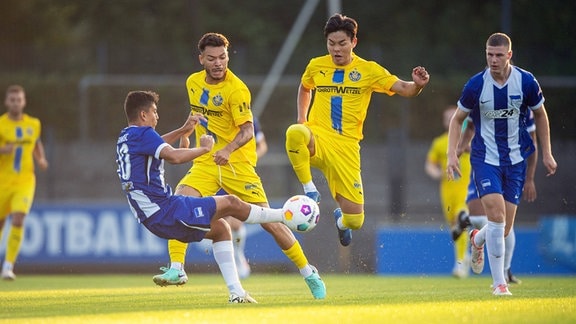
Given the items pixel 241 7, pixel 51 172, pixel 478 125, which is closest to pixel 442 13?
pixel 241 7

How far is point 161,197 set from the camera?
32.4 feet

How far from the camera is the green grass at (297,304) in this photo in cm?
855

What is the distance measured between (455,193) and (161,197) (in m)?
8.04

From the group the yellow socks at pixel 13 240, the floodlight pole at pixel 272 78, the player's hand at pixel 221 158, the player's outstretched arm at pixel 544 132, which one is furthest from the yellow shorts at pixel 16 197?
the floodlight pole at pixel 272 78

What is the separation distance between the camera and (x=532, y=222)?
21.7 meters

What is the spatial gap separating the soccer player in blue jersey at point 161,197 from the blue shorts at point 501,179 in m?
2.01

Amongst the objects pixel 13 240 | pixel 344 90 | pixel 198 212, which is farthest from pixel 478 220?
pixel 13 240

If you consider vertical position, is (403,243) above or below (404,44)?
below

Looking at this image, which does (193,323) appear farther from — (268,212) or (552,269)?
(552,269)

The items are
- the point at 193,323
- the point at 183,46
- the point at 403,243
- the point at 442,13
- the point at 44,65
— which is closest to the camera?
the point at 193,323

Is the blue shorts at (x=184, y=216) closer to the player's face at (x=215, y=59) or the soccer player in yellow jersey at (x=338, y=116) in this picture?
the player's face at (x=215, y=59)

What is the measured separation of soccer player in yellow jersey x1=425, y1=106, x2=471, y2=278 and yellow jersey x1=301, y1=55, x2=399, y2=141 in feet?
12.2

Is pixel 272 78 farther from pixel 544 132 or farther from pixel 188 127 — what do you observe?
pixel 188 127

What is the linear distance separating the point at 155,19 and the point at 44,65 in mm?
5610
